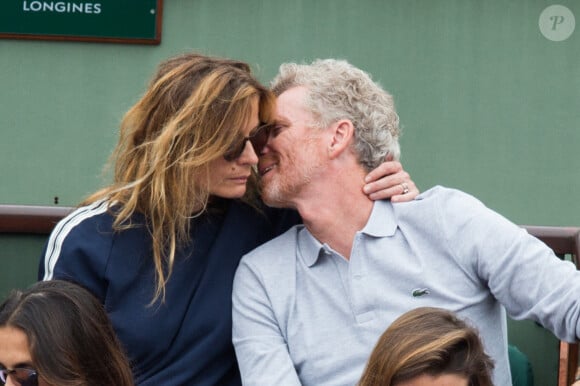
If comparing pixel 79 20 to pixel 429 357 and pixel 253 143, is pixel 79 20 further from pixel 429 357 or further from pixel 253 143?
pixel 429 357

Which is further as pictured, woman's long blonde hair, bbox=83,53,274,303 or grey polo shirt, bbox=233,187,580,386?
woman's long blonde hair, bbox=83,53,274,303

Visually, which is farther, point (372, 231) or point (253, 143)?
point (253, 143)

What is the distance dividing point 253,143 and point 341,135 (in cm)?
26

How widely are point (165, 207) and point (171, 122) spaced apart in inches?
9.2

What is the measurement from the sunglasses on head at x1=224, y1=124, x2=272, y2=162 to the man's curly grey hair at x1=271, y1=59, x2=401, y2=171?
0.48 feet

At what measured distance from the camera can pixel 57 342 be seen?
234 cm

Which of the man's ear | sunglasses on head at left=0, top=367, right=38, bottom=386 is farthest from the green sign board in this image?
sunglasses on head at left=0, top=367, right=38, bottom=386

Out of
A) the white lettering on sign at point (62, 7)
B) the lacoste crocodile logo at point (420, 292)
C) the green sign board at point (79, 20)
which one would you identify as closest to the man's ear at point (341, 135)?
the lacoste crocodile logo at point (420, 292)

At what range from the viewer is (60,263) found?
9.53 ft

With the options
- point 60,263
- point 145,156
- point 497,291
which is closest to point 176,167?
point 145,156

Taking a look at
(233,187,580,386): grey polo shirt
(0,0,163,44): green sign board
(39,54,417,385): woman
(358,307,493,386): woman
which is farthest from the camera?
(0,0,163,44): green sign board

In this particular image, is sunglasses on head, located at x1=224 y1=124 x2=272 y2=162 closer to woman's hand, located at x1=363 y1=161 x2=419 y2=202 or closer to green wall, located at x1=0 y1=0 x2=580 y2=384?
woman's hand, located at x1=363 y1=161 x2=419 y2=202

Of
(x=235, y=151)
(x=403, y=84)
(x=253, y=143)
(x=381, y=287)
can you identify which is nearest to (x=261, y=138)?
(x=253, y=143)

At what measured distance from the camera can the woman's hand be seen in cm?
303
